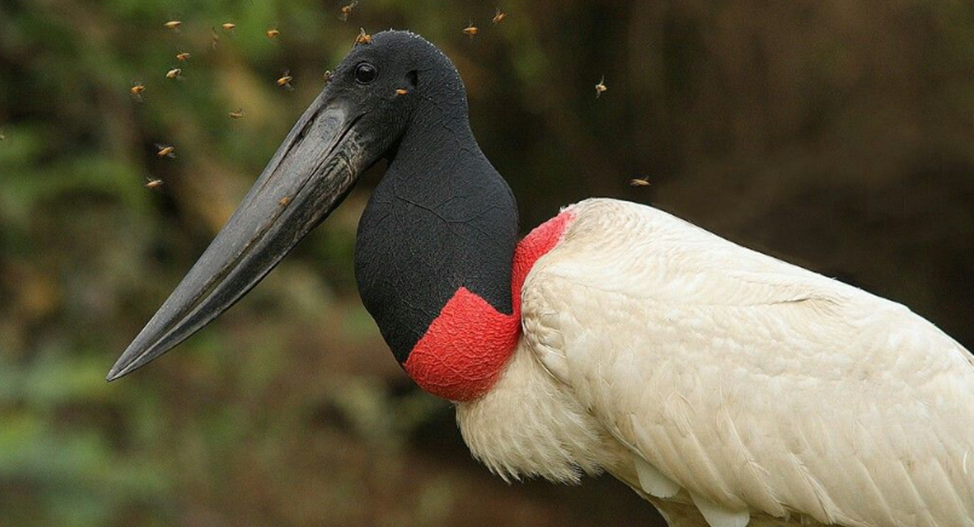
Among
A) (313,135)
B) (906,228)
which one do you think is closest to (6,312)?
(313,135)

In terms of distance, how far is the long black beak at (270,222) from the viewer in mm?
3217

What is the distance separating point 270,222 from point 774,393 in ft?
4.21

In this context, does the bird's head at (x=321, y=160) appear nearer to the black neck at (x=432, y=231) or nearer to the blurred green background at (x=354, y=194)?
the black neck at (x=432, y=231)

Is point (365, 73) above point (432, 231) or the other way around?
above

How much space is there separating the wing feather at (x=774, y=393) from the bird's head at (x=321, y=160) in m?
0.62

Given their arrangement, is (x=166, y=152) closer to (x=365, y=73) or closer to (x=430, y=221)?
(x=365, y=73)

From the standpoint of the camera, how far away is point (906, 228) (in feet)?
22.3

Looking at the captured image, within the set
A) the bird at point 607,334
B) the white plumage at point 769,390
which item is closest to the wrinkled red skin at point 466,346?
the bird at point 607,334

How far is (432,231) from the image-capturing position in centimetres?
329

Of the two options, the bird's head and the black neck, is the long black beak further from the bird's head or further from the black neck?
the black neck

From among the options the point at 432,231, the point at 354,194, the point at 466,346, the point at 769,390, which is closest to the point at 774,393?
the point at 769,390

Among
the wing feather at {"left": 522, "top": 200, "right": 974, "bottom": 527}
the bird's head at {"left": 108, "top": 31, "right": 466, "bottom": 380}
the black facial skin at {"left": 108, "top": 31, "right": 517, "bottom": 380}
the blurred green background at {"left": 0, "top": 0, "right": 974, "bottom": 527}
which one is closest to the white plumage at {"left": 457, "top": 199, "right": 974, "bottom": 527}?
the wing feather at {"left": 522, "top": 200, "right": 974, "bottom": 527}

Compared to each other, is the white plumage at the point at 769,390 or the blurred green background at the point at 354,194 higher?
the white plumage at the point at 769,390

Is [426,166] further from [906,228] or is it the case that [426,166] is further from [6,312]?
[906,228]
